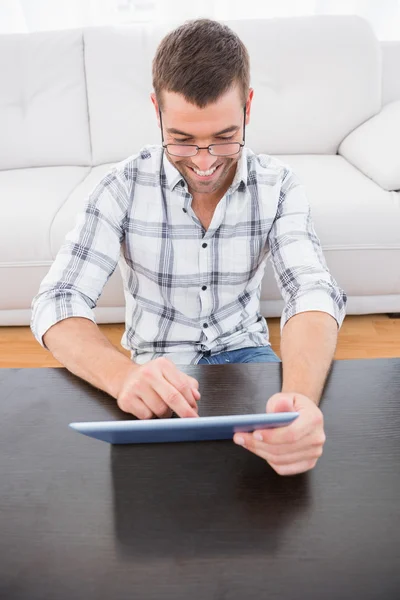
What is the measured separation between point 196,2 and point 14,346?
194 cm

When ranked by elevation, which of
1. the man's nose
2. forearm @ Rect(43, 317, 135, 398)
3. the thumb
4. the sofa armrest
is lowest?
the sofa armrest

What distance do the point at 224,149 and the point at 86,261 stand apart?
1.13ft

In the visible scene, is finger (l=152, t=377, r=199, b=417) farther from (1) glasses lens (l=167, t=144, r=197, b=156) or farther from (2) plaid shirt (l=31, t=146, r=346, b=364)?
(1) glasses lens (l=167, t=144, r=197, b=156)

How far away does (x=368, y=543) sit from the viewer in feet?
1.76

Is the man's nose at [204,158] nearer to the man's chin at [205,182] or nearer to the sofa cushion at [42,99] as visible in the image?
the man's chin at [205,182]

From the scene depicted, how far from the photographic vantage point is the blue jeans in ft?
3.92

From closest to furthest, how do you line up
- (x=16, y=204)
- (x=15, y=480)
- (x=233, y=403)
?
(x=15, y=480), (x=233, y=403), (x=16, y=204)

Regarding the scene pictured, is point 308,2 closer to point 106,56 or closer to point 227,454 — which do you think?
point 106,56

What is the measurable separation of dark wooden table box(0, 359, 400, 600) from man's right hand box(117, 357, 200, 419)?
0.04 meters

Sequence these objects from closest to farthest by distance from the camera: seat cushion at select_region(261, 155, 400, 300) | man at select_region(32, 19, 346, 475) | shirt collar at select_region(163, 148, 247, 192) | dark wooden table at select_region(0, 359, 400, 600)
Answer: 1. dark wooden table at select_region(0, 359, 400, 600)
2. man at select_region(32, 19, 346, 475)
3. shirt collar at select_region(163, 148, 247, 192)
4. seat cushion at select_region(261, 155, 400, 300)

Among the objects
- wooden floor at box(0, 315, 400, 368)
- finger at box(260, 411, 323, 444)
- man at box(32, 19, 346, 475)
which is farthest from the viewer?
wooden floor at box(0, 315, 400, 368)

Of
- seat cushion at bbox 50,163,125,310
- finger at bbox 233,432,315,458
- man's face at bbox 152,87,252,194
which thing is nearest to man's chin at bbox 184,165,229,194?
man's face at bbox 152,87,252,194

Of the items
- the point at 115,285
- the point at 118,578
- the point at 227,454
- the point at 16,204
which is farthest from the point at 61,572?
the point at 16,204

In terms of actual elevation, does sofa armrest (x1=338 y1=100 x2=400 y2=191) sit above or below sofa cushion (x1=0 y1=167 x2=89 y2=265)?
above
